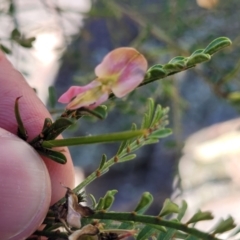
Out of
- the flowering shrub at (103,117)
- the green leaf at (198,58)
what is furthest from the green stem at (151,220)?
the green leaf at (198,58)

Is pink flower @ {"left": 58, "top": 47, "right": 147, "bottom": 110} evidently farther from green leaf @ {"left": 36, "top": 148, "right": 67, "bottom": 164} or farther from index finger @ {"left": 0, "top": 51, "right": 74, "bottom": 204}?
index finger @ {"left": 0, "top": 51, "right": 74, "bottom": 204}

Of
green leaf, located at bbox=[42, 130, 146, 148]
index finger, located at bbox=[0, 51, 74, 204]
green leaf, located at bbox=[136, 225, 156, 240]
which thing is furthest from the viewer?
index finger, located at bbox=[0, 51, 74, 204]

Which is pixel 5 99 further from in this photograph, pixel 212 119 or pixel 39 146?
pixel 212 119

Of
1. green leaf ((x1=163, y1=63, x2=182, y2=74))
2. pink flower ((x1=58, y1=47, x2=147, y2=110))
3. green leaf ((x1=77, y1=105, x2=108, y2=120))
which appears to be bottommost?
green leaf ((x1=77, y1=105, x2=108, y2=120))

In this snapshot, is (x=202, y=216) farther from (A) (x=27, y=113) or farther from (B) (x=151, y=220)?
(A) (x=27, y=113)

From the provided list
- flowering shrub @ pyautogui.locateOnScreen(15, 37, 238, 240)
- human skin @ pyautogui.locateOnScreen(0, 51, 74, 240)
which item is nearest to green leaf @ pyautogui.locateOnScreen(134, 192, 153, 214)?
flowering shrub @ pyautogui.locateOnScreen(15, 37, 238, 240)

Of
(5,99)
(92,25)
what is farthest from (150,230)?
(92,25)

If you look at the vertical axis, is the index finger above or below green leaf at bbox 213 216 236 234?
below
